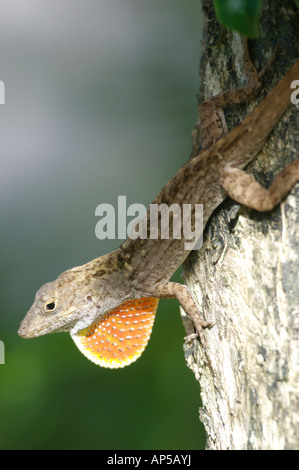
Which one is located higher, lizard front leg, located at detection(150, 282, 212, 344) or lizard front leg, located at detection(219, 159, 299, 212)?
lizard front leg, located at detection(219, 159, 299, 212)

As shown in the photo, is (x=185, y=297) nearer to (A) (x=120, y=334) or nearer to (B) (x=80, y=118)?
(A) (x=120, y=334)

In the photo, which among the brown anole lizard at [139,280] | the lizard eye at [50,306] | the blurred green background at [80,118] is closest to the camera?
the brown anole lizard at [139,280]

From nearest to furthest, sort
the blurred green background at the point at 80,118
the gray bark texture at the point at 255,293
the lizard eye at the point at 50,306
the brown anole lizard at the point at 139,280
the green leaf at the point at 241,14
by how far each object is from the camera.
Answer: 1. the green leaf at the point at 241,14
2. the gray bark texture at the point at 255,293
3. the brown anole lizard at the point at 139,280
4. the lizard eye at the point at 50,306
5. the blurred green background at the point at 80,118

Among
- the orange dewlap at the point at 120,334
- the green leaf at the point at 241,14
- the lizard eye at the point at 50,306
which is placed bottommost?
the orange dewlap at the point at 120,334

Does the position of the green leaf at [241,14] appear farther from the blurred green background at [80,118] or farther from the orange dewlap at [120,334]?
the blurred green background at [80,118]

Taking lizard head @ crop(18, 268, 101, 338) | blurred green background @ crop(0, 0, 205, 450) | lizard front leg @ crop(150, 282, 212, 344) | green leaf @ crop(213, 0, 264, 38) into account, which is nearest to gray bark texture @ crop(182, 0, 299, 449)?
lizard front leg @ crop(150, 282, 212, 344)

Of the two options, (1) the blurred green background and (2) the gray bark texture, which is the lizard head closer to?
(2) the gray bark texture

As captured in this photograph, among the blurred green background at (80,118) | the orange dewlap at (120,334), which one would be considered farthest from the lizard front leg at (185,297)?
the blurred green background at (80,118)

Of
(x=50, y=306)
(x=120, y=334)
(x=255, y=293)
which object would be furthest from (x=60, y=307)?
(x=255, y=293)
